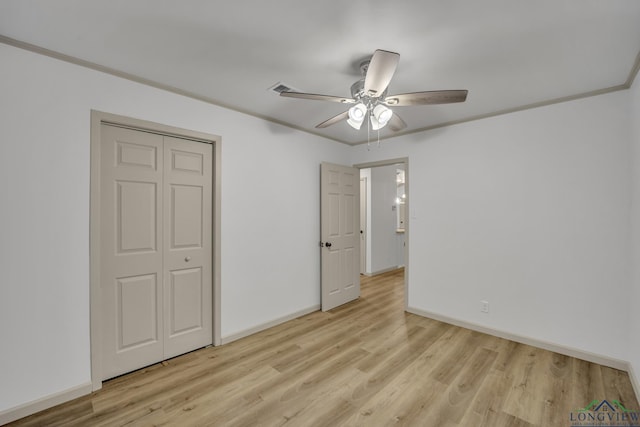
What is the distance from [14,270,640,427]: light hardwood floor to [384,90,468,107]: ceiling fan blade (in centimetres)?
212

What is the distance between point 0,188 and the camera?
178 cm

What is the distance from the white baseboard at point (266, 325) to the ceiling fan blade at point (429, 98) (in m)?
2.67

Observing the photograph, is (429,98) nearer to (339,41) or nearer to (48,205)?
(339,41)

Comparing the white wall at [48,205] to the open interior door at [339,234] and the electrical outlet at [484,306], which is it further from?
the electrical outlet at [484,306]

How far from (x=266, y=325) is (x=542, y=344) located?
9.43ft

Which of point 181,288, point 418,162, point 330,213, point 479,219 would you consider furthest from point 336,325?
point 418,162

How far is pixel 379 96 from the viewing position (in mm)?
1980

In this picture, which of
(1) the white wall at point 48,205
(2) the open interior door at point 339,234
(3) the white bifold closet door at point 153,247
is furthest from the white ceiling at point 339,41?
(2) the open interior door at point 339,234

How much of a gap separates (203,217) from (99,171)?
899mm

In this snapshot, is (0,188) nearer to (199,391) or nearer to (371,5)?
(199,391)

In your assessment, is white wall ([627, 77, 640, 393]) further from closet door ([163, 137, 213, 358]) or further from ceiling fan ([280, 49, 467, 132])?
closet door ([163, 137, 213, 358])

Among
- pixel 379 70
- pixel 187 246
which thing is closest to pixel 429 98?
pixel 379 70

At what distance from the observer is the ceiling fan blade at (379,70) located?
1.48 metres

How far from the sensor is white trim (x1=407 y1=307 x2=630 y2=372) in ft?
7.95
